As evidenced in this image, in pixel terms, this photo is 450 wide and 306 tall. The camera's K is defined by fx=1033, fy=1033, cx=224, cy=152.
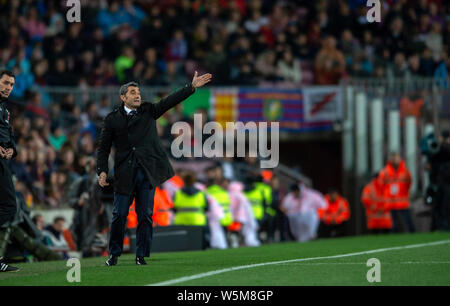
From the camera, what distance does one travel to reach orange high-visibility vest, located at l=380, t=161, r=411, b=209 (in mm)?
22672

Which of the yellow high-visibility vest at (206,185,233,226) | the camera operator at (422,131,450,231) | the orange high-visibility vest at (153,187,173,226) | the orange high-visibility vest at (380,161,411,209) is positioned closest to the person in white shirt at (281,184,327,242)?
the orange high-visibility vest at (380,161,411,209)

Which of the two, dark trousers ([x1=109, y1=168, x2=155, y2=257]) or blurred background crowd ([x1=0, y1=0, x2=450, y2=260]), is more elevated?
blurred background crowd ([x1=0, y1=0, x2=450, y2=260])

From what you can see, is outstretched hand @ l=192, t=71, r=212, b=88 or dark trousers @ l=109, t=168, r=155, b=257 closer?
outstretched hand @ l=192, t=71, r=212, b=88

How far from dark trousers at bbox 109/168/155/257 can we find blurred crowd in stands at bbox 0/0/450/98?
38.5 feet

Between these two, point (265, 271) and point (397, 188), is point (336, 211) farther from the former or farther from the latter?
point (265, 271)

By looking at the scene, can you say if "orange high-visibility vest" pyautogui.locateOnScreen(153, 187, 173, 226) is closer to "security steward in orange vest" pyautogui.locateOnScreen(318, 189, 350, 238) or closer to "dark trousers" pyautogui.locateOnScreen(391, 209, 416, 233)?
"dark trousers" pyautogui.locateOnScreen(391, 209, 416, 233)

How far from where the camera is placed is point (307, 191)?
24.7 m

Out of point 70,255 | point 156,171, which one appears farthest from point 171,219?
point 156,171

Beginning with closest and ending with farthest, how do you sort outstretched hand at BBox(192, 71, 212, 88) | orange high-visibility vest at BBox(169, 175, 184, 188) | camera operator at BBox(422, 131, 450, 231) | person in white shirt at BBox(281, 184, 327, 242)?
outstretched hand at BBox(192, 71, 212, 88), camera operator at BBox(422, 131, 450, 231), orange high-visibility vest at BBox(169, 175, 184, 188), person in white shirt at BBox(281, 184, 327, 242)

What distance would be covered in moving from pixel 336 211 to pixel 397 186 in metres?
2.53

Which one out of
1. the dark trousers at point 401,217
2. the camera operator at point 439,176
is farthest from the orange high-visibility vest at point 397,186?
the camera operator at point 439,176

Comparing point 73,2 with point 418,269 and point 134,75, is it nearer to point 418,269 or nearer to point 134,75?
point 134,75
